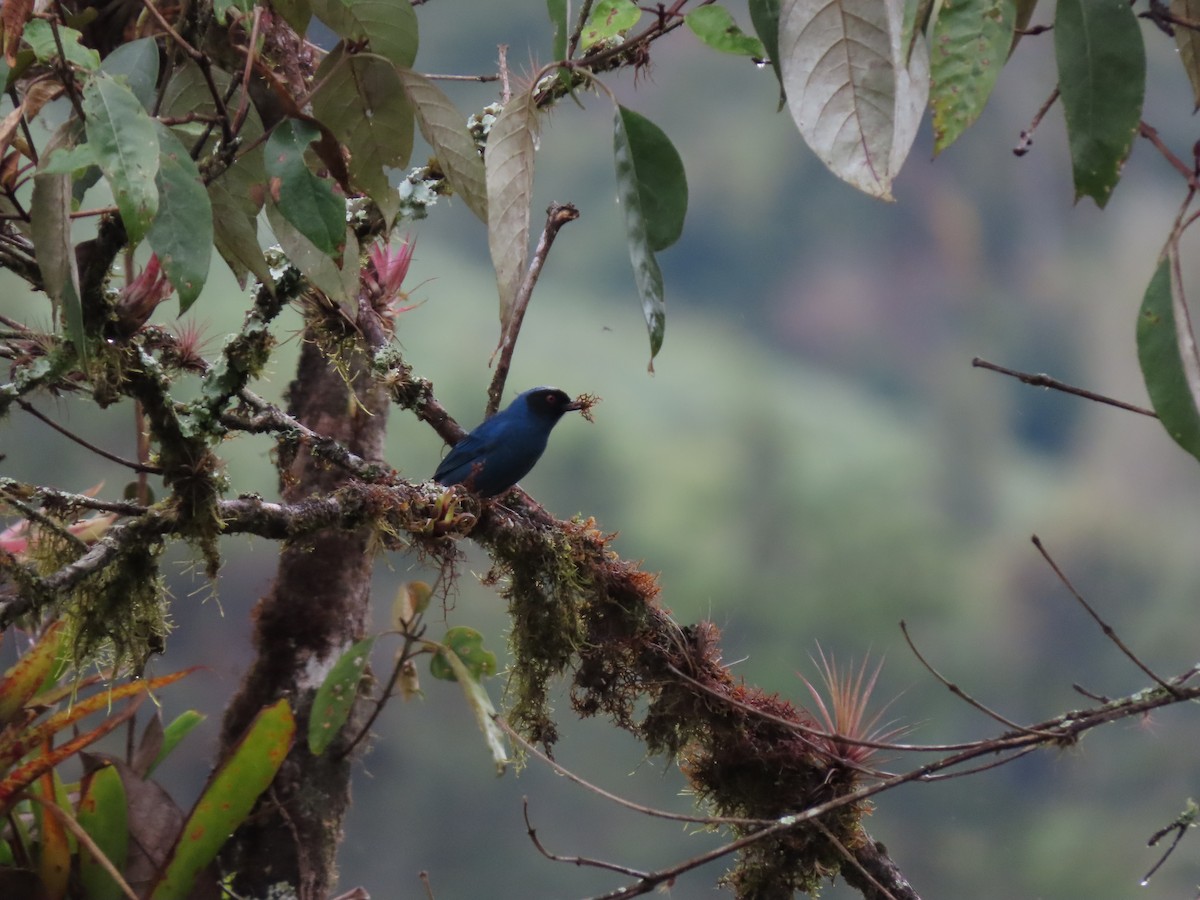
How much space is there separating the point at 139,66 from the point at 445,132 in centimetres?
27

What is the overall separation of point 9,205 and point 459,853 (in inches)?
91.0

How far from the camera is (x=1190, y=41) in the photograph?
822mm

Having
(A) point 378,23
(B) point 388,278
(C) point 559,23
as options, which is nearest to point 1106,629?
(C) point 559,23

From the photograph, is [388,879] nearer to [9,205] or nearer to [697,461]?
[697,461]

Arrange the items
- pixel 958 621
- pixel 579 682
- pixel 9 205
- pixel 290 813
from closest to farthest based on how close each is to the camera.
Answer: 1. pixel 9 205
2. pixel 579 682
3. pixel 290 813
4. pixel 958 621

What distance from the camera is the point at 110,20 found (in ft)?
4.13

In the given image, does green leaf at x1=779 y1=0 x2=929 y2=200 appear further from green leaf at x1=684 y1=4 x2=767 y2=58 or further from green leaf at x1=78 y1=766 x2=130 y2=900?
green leaf at x1=78 y1=766 x2=130 y2=900

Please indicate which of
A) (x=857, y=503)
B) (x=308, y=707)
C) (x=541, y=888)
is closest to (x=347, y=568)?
(x=308, y=707)

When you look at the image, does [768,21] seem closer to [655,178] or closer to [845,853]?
[655,178]

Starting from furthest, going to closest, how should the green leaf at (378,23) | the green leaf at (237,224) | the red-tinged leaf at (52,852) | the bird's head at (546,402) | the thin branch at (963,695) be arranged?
the bird's head at (546,402) < the red-tinged leaf at (52,852) < the thin branch at (963,695) < the green leaf at (237,224) < the green leaf at (378,23)

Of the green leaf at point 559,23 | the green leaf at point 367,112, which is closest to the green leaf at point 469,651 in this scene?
the green leaf at point 367,112

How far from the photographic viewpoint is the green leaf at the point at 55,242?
0.81 m

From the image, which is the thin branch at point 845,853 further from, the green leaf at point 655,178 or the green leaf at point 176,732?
the green leaf at point 176,732

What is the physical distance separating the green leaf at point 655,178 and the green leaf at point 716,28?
25cm
